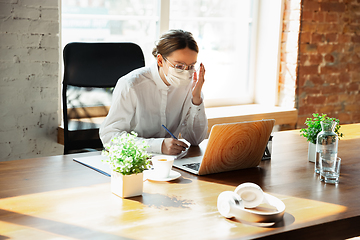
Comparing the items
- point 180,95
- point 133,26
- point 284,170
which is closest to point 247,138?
point 284,170

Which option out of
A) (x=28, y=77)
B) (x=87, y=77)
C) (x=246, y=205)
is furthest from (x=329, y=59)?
(x=246, y=205)

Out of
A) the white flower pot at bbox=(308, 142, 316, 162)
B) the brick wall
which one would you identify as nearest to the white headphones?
the white flower pot at bbox=(308, 142, 316, 162)

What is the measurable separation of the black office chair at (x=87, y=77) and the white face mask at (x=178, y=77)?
1.32 feet

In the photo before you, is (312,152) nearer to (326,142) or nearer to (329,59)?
(326,142)

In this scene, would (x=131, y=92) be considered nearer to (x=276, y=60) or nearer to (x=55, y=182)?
(x=55, y=182)

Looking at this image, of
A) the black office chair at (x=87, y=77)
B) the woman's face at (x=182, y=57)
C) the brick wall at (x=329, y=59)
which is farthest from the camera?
the brick wall at (x=329, y=59)

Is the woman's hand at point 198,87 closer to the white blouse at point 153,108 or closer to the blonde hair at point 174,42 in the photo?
→ the white blouse at point 153,108

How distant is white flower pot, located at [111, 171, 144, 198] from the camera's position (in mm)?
1226

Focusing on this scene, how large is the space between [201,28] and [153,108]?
1.55m

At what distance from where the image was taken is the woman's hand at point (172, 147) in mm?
1707

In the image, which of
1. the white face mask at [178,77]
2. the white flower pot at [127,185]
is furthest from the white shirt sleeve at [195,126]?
the white flower pot at [127,185]

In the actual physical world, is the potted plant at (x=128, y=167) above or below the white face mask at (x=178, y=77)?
below

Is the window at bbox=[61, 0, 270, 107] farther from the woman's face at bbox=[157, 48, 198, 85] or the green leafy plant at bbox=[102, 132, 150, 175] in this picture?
the green leafy plant at bbox=[102, 132, 150, 175]

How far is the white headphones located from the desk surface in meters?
0.02
